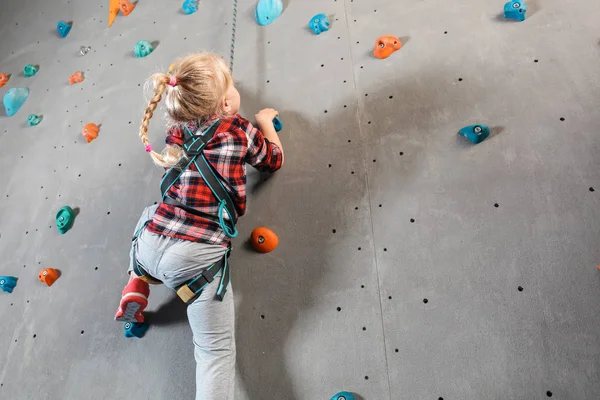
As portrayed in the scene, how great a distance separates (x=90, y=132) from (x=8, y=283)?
0.78 m

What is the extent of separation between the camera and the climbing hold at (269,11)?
2.04 metres

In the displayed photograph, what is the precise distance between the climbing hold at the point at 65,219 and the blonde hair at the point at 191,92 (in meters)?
0.88

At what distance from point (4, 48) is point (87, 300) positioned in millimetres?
2162

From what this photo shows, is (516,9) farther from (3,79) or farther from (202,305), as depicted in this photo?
(3,79)

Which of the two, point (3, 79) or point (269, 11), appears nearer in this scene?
point (269, 11)

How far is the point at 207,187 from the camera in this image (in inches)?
53.6

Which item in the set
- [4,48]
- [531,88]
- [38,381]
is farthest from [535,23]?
[4,48]

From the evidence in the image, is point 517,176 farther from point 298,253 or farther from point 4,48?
point 4,48

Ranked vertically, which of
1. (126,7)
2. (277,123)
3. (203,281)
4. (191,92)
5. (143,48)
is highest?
(191,92)

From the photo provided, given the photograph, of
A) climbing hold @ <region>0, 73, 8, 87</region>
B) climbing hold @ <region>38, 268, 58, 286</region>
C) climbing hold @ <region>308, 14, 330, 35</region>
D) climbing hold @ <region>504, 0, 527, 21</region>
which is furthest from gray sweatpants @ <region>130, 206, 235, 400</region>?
climbing hold @ <region>0, 73, 8, 87</region>

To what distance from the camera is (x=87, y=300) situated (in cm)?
177

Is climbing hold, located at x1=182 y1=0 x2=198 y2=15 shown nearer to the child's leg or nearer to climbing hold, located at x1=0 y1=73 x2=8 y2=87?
climbing hold, located at x1=0 y1=73 x2=8 y2=87

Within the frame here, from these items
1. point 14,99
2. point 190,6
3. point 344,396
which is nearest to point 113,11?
point 190,6

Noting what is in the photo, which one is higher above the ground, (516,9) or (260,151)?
(516,9)
